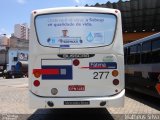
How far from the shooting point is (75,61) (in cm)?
990

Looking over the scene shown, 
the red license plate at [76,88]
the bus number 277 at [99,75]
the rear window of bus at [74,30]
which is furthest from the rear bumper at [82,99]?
the rear window of bus at [74,30]

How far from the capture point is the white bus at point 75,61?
9.80 metres

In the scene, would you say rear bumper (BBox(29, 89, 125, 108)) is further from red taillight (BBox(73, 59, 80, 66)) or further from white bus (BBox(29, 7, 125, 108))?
red taillight (BBox(73, 59, 80, 66))

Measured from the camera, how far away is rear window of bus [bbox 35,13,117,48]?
986 centimetres

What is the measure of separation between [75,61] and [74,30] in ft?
2.69

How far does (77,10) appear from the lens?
10055 millimetres

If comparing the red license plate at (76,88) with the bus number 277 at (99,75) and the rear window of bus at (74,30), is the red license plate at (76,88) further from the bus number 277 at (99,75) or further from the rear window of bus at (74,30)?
the rear window of bus at (74,30)

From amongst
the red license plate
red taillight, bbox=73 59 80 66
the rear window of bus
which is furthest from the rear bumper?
the rear window of bus

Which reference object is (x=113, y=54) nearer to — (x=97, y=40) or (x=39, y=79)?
(x=97, y=40)

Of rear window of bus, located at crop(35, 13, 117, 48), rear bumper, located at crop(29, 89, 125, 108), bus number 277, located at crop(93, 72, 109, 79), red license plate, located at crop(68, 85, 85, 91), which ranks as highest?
rear window of bus, located at crop(35, 13, 117, 48)

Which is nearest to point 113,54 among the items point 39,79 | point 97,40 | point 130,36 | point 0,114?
point 97,40

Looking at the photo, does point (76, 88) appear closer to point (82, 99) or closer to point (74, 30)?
point (82, 99)

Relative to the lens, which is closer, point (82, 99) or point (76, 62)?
point (82, 99)

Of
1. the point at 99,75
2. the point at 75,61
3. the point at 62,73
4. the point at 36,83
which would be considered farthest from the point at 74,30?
the point at 36,83
